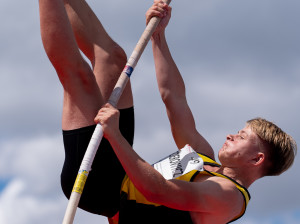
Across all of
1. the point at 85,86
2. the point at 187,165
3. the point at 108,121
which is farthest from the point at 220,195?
the point at 85,86

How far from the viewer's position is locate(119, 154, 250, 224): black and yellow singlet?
4520 millimetres

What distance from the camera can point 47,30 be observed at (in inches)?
160

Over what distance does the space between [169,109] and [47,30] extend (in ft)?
5.89

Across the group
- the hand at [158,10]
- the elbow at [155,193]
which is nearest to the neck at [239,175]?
the elbow at [155,193]

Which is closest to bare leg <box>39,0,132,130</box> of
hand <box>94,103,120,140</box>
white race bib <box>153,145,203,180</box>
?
hand <box>94,103,120,140</box>

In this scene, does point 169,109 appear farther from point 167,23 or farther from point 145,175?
point 145,175

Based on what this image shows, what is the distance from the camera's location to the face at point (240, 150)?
4.96m

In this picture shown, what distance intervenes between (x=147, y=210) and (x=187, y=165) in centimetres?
52

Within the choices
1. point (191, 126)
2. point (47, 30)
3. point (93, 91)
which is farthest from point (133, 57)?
point (191, 126)

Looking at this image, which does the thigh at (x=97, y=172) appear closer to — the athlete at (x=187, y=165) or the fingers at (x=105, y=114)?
the athlete at (x=187, y=165)

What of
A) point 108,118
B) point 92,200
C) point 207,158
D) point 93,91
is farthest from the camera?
point 207,158

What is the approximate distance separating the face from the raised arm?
362 mm

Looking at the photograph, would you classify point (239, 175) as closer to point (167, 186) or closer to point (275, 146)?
point (275, 146)

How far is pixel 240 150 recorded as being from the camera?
16.4ft
